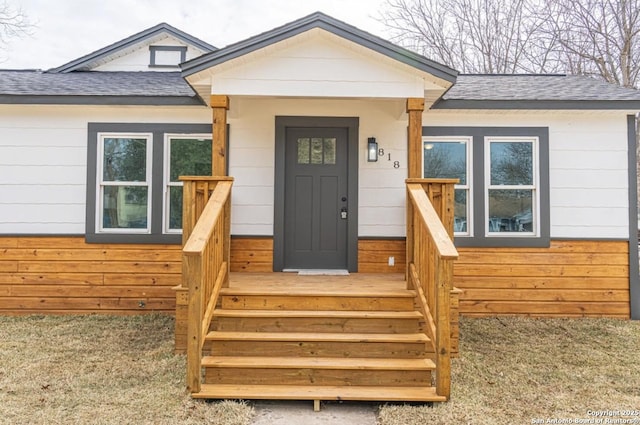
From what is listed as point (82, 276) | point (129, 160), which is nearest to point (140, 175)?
point (129, 160)

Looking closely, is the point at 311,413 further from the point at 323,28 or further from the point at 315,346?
the point at 323,28

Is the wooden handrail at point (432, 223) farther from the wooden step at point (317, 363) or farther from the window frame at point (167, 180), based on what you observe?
the window frame at point (167, 180)

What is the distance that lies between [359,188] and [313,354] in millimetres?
2619

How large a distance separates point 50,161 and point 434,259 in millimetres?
5048

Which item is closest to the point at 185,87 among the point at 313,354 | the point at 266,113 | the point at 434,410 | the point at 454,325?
the point at 266,113

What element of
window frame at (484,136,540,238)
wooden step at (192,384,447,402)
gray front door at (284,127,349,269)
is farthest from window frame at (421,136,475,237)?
wooden step at (192,384,447,402)

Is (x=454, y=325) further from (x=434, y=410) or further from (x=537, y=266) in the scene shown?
(x=537, y=266)

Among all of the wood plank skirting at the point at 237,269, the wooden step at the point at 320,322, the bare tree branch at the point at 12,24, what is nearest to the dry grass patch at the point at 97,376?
the wood plank skirting at the point at 237,269

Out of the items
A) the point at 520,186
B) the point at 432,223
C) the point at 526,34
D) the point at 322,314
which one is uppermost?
the point at 526,34

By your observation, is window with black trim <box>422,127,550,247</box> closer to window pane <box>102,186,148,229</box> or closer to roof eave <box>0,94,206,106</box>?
roof eave <box>0,94,206,106</box>

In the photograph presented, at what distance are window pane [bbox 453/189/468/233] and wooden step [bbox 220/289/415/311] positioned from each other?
207 centimetres

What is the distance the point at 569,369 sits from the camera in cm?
372

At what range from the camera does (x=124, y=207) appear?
548 cm

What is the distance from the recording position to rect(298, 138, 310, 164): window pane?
550 cm
